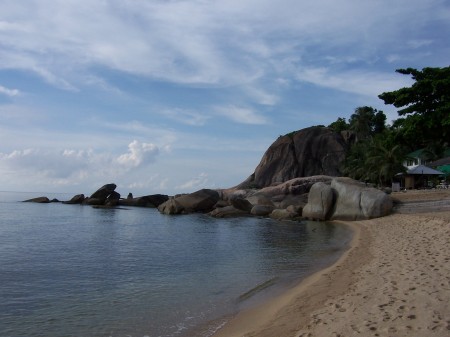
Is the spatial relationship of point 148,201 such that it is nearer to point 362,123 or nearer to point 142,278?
point 362,123

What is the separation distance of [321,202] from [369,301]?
88.0 ft

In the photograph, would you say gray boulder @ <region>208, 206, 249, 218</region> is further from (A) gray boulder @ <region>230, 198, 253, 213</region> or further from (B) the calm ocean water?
(B) the calm ocean water

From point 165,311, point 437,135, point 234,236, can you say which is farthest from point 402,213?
point 165,311

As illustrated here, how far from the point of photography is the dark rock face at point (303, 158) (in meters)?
64.8

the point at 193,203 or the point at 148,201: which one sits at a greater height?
the point at 148,201

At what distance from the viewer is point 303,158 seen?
65.6 metres

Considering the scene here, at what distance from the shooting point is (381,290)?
344 inches

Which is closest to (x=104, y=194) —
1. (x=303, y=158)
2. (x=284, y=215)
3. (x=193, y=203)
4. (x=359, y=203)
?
(x=193, y=203)

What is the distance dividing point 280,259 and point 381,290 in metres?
8.06

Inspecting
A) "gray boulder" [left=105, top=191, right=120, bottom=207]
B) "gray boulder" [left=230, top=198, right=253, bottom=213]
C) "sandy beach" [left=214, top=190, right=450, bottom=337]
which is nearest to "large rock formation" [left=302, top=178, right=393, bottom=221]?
"gray boulder" [left=230, top=198, right=253, bottom=213]

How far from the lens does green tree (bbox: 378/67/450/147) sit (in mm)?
20016

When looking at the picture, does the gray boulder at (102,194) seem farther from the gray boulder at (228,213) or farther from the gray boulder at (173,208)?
the gray boulder at (228,213)

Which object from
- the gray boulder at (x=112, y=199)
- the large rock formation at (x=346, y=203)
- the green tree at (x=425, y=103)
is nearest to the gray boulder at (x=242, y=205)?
the large rock formation at (x=346, y=203)

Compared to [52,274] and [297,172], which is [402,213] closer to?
[52,274]
